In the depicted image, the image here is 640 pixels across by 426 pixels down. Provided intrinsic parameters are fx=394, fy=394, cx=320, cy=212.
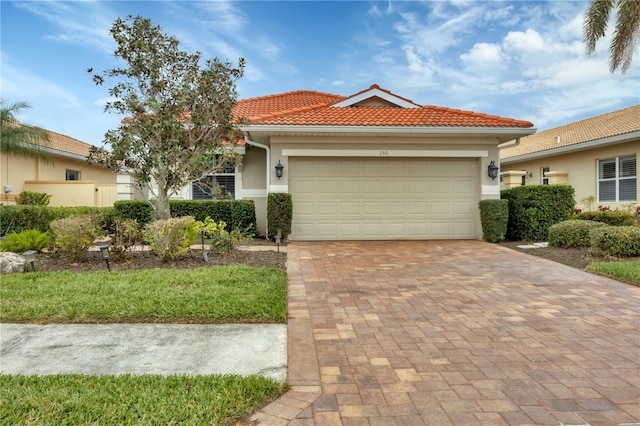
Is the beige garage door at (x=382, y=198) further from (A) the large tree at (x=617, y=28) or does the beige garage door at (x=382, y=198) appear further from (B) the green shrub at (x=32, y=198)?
(B) the green shrub at (x=32, y=198)

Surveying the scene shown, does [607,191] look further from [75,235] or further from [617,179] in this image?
[75,235]

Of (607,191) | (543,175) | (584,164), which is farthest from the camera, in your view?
(543,175)

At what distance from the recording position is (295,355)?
11.9ft

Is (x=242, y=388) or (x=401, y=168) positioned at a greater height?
(x=401, y=168)

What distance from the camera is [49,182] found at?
16.4m

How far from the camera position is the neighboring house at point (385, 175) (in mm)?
11383

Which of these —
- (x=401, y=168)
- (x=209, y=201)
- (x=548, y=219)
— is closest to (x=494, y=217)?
(x=548, y=219)

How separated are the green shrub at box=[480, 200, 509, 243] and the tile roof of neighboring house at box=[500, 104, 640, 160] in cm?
640

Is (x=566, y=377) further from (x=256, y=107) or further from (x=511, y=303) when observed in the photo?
(x=256, y=107)

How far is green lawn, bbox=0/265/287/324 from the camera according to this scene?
4.50m

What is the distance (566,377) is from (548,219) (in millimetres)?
9132

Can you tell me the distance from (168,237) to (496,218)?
8614 millimetres

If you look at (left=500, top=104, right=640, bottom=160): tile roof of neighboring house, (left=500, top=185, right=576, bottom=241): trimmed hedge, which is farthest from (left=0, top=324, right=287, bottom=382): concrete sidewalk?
(left=500, top=104, right=640, bottom=160): tile roof of neighboring house

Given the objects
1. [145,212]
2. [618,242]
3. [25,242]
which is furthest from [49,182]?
[618,242]
